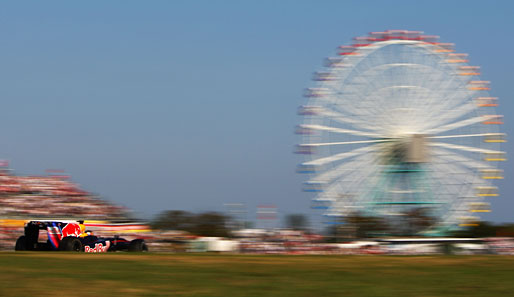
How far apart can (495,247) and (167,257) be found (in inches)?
753

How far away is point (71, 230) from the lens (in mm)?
23281

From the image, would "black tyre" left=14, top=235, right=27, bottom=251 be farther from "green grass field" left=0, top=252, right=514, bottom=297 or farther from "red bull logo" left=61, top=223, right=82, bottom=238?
"green grass field" left=0, top=252, right=514, bottom=297

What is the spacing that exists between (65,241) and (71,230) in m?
0.70

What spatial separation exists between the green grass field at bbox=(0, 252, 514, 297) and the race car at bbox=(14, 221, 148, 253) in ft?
20.9

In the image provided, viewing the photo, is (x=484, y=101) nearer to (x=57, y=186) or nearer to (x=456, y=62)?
(x=456, y=62)

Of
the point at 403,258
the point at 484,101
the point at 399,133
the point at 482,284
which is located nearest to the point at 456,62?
the point at 484,101

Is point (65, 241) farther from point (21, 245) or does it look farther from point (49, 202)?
point (49, 202)

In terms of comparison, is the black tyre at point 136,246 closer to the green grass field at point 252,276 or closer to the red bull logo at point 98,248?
the red bull logo at point 98,248

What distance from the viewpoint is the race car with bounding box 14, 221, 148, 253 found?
75.0 ft

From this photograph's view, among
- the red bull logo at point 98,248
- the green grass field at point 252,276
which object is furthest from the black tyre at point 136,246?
the green grass field at point 252,276

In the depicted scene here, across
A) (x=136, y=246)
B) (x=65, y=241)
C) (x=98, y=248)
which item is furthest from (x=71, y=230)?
(x=136, y=246)

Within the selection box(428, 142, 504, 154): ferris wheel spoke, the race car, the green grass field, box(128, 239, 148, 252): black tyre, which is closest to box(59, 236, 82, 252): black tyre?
the race car

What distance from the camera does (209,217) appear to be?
163ft

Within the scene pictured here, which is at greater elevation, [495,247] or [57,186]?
[57,186]
